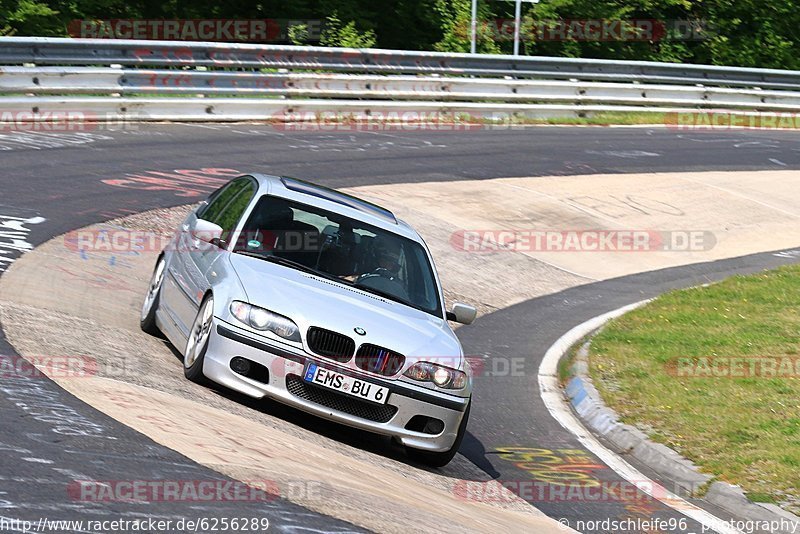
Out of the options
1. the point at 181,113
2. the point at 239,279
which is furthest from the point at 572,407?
the point at 181,113

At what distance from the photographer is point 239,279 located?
8.12 m

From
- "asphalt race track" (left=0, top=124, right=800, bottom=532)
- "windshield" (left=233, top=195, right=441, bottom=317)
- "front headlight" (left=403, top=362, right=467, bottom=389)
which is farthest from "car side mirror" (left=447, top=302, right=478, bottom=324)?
"front headlight" (left=403, top=362, right=467, bottom=389)

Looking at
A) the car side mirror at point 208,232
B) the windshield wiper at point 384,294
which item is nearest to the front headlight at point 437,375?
the windshield wiper at point 384,294

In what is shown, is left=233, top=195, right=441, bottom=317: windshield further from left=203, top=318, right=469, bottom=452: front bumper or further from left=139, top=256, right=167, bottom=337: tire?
left=139, top=256, right=167, bottom=337: tire

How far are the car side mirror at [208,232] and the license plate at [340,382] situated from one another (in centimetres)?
165

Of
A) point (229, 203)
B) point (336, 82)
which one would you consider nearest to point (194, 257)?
point (229, 203)

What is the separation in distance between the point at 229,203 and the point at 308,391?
2.50 meters

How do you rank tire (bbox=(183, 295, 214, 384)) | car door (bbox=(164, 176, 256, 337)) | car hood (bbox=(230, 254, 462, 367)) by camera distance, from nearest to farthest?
1. car hood (bbox=(230, 254, 462, 367))
2. tire (bbox=(183, 295, 214, 384))
3. car door (bbox=(164, 176, 256, 337))

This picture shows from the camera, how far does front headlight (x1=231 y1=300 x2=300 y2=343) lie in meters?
→ 7.70

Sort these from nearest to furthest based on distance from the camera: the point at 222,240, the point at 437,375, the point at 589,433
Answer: the point at 437,375 < the point at 222,240 < the point at 589,433

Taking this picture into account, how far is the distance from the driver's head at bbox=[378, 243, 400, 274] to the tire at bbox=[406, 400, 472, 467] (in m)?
1.44

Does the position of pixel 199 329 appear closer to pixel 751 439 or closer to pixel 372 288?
pixel 372 288

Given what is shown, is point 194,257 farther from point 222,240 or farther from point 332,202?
point 332,202

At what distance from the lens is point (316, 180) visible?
59.3 feet
